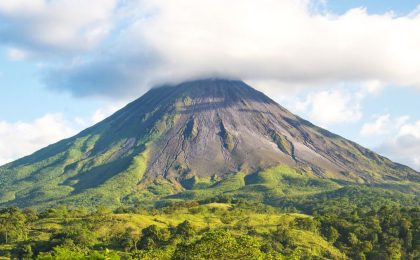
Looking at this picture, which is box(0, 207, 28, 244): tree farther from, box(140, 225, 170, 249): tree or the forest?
box(140, 225, 170, 249): tree

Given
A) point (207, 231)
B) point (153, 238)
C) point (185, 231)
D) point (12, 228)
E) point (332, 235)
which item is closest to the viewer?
point (153, 238)

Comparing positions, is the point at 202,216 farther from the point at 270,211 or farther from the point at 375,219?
the point at 375,219

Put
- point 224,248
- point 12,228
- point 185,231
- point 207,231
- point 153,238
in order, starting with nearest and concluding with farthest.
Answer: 1. point 224,248
2. point 153,238
3. point 185,231
4. point 12,228
5. point 207,231

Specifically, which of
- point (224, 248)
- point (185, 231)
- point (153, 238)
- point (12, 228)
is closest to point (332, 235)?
point (185, 231)

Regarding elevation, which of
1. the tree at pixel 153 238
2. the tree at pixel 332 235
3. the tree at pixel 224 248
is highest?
the tree at pixel 224 248

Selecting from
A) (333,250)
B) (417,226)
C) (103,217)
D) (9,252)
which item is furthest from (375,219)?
(9,252)

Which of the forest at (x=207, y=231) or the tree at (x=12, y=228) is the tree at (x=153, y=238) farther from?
the tree at (x=12, y=228)

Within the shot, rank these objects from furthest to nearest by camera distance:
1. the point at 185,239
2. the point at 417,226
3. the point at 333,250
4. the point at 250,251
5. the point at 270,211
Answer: the point at 270,211
the point at 417,226
the point at 333,250
the point at 185,239
the point at 250,251

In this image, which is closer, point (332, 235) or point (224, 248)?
point (224, 248)

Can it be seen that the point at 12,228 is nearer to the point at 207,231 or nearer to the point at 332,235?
the point at 207,231

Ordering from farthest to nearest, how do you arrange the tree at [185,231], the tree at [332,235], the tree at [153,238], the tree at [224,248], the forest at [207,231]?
1. the tree at [332,235]
2. the tree at [185,231]
3. the tree at [153,238]
4. the forest at [207,231]
5. the tree at [224,248]

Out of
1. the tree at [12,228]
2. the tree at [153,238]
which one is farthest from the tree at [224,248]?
the tree at [12,228]
